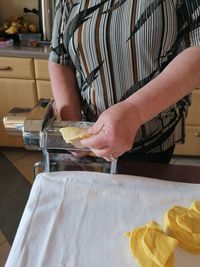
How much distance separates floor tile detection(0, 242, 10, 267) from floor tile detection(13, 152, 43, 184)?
405 mm

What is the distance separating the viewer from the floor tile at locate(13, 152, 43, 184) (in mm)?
1575

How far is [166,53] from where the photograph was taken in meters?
0.56

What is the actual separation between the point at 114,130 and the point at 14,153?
4.71 ft

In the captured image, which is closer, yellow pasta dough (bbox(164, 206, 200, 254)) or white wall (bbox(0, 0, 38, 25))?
yellow pasta dough (bbox(164, 206, 200, 254))

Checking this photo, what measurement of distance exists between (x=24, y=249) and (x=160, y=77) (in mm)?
330

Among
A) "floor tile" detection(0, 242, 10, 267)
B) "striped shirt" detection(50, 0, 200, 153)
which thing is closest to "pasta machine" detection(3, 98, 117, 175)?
"striped shirt" detection(50, 0, 200, 153)

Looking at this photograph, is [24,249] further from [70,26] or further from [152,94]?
[70,26]

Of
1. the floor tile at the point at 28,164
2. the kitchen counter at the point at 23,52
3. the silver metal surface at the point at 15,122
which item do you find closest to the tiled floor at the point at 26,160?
the floor tile at the point at 28,164

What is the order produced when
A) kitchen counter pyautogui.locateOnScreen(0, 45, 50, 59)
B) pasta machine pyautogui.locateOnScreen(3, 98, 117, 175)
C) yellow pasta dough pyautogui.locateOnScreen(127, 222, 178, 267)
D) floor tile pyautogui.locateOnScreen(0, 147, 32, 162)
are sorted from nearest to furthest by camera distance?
1. yellow pasta dough pyautogui.locateOnScreen(127, 222, 178, 267)
2. pasta machine pyautogui.locateOnScreen(3, 98, 117, 175)
3. kitchen counter pyautogui.locateOnScreen(0, 45, 50, 59)
4. floor tile pyautogui.locateOnScreen(0, 147, 32, 162)

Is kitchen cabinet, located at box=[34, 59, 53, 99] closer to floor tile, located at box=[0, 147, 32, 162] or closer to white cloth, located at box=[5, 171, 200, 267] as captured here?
floor tile, located at box=[0, 147, 32, 162]

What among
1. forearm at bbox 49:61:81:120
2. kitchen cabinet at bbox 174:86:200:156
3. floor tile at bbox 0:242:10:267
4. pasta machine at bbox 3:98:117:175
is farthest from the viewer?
kitchen cabinet at bbox 174:86:200:156

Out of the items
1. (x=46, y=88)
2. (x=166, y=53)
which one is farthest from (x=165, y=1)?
(x=46, y=88)

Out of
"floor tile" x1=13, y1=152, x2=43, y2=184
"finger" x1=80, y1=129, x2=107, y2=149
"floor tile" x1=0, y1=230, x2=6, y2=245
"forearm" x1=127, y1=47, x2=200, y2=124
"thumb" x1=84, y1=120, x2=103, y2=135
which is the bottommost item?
"floor tile" x1=0, y1=230, x2=6, y2=245

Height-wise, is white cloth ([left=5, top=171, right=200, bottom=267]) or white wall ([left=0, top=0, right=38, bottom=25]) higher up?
white wall ([left=0, top=0, right=38, bottom=25])
